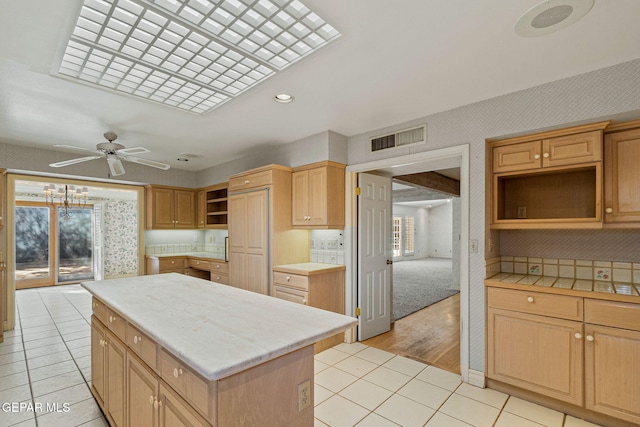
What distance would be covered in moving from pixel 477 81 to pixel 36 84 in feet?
11.4

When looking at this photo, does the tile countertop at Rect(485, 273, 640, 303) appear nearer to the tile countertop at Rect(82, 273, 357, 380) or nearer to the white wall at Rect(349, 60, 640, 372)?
the white wall at Rect(349, 60, 640, 372)

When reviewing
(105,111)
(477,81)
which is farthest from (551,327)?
(105,111)

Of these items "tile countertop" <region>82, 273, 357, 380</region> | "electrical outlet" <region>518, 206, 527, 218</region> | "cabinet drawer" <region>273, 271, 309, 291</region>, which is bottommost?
"cabinet drawer" <region>273, 271, 309, 291</region>

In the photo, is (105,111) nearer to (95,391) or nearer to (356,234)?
(95,391)

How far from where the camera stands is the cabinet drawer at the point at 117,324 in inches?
69.7

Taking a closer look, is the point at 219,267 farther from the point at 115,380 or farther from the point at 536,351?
the point at 536,351

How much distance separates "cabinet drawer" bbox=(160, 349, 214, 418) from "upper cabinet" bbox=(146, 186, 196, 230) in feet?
15.9

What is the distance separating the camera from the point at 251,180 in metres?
4.06

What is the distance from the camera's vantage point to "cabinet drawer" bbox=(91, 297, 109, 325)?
2080 millimetres

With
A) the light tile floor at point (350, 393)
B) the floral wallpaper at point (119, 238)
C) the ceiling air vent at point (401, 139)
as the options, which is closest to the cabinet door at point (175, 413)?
the light tile floor at point (350, 393)

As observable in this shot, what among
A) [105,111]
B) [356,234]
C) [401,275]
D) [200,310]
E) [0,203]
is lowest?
[401,275]

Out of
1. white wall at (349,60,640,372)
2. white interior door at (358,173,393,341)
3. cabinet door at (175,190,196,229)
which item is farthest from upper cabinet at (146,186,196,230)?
white wall at (349,60,640,372)

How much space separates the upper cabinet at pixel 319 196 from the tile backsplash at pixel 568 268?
5.51 feet

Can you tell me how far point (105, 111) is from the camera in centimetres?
296
